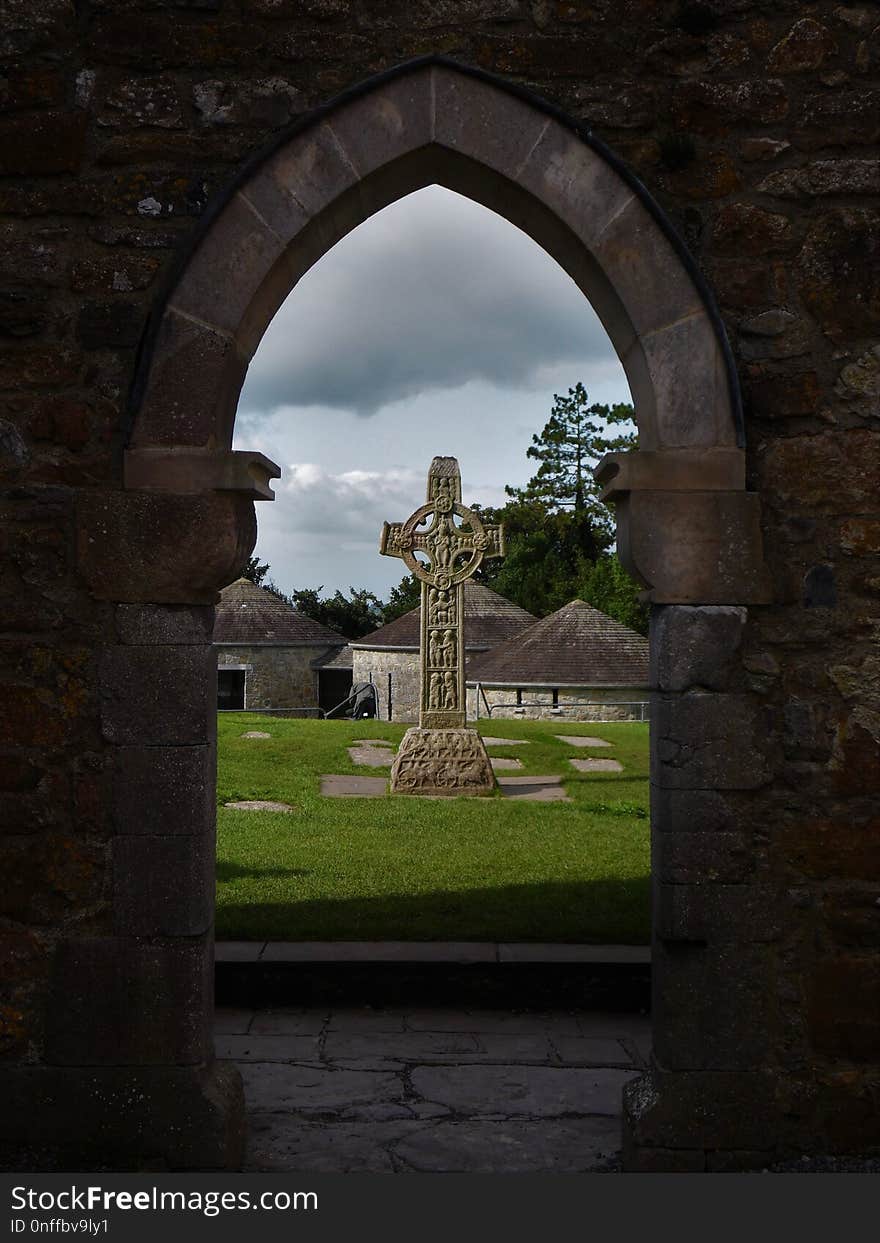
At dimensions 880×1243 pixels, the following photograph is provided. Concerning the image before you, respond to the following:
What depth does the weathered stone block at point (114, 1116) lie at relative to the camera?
10.7 feet

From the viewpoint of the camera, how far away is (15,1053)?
10.8ft

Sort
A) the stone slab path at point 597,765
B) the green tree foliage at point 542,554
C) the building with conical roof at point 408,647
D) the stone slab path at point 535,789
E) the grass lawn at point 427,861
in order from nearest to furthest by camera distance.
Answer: the grass lawn at point 427,861
the stone slab path at point 535,789
the stone slab path at point 597,765
the building with conical roof at point 408,647
the green tree foliage at point 542,554

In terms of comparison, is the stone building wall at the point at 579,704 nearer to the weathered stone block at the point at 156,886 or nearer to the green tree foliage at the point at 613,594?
the green tree foliage at the point at 613,594

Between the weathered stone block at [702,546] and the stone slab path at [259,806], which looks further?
the stone slab path at [259,806]

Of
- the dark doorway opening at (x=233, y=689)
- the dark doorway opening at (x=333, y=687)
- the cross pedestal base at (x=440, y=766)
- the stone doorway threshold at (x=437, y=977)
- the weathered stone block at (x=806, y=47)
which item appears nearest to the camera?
the weathered stone block at (x=806, y=47)

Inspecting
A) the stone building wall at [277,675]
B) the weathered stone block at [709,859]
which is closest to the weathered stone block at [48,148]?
the weathered stone block at [709,859]

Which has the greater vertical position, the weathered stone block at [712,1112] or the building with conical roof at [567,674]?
the building with conical roof at [567,674]

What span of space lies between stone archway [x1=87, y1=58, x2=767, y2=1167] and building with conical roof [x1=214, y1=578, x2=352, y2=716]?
80.0 ft

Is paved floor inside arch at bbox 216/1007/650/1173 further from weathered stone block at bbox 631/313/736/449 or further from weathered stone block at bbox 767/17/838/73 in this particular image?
weathered stone block at bbox 767/17/838/73

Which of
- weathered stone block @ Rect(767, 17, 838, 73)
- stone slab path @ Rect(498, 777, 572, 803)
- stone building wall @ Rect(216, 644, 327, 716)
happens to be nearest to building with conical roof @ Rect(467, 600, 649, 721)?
stone building wall @ Rect(216, 644, 327, 716)

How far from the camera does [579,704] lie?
67.4 feet

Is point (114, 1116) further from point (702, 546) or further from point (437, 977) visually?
point (702, 546)


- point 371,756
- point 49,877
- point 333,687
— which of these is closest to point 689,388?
point 49,877

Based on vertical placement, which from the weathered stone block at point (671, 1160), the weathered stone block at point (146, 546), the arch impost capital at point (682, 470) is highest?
the arch impost capital at point (682, 470)
